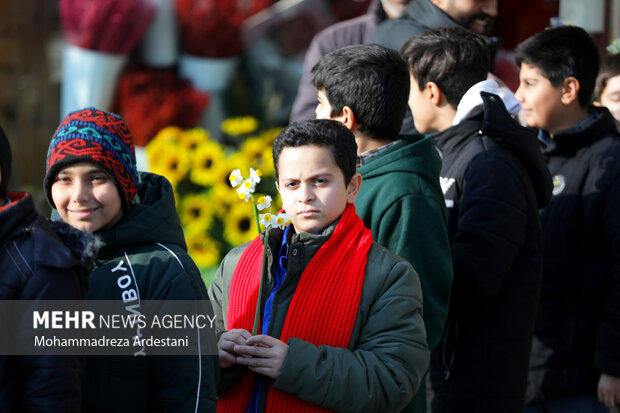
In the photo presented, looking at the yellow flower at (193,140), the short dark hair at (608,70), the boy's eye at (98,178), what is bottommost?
the boy's eye at (98,178)

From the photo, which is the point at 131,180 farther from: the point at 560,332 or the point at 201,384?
the point at 560,332

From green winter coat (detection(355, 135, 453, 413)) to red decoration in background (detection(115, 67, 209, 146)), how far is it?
2.94m

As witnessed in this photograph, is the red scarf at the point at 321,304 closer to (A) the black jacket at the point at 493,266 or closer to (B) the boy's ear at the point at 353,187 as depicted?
(B) the boy's ear at the point at 353,187

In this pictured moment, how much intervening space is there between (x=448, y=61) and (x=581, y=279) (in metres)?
1.05

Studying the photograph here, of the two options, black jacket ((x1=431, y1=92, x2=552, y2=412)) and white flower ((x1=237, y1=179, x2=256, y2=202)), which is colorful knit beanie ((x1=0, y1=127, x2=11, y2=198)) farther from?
black jacket ((x1=431, y1=92, x2=552, y2=412))

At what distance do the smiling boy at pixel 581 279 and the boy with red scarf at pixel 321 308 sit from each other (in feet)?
4.33

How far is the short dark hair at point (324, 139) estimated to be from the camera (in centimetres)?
217

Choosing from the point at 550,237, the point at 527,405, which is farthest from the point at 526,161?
the point at 527,405

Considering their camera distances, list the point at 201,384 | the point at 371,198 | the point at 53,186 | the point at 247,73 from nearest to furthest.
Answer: the point at 201,384, the point at 53,186, the point at 371,198, the point at 247,73

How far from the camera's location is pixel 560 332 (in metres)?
3.22

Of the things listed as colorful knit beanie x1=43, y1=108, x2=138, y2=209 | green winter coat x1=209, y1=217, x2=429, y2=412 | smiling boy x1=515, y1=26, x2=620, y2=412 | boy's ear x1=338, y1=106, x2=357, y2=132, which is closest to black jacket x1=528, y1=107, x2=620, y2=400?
smiling boy x1=515, y1=26, x2=620, y2=412

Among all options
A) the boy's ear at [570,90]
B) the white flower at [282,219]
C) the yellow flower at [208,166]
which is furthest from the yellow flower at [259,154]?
the white flower at [282,219]

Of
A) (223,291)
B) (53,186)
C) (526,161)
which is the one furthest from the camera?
(526,161)

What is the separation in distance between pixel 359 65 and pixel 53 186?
41.6 inches
